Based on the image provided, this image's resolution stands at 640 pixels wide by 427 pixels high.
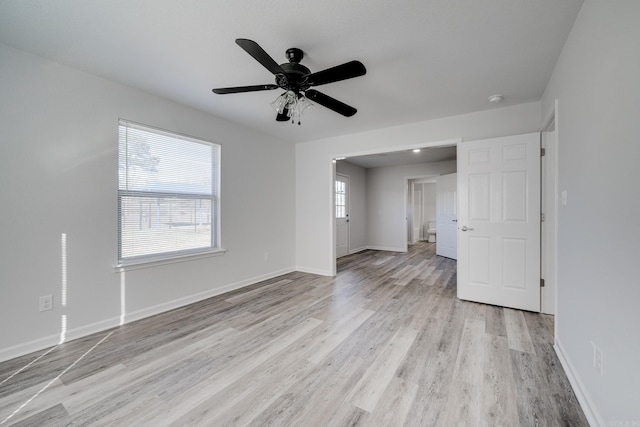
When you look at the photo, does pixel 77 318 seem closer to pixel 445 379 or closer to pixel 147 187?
pixel 147 187

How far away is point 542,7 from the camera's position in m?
1.63

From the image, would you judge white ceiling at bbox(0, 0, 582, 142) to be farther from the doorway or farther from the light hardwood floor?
the doorway

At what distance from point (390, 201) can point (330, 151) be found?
3.38 meters

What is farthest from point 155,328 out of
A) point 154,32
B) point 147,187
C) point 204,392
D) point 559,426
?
point 559,426

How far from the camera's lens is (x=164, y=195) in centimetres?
305

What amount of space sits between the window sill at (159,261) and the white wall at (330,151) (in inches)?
67.2

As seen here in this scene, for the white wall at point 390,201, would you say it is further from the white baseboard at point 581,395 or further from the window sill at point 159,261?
the white baseboard at point 581,395

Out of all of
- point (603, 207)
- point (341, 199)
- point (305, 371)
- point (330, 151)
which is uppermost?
point (330, 151)

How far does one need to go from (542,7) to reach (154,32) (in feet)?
8.60

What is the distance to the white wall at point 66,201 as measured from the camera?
6.81 feet

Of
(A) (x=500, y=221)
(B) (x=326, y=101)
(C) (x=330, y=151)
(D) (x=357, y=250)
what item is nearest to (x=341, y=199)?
(D) (x=357, y=250)

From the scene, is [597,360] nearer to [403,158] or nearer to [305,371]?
[305,371]

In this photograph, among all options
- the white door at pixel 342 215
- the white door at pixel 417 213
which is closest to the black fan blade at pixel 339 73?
the white door at pixel 342 215

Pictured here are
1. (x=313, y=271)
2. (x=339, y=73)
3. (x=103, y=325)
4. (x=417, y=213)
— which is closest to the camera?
(x=339, y=73)
